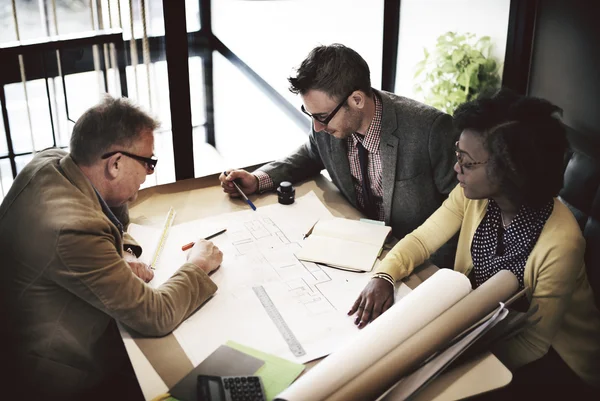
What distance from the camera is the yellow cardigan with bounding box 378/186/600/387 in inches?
66.7

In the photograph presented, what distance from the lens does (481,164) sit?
179cm

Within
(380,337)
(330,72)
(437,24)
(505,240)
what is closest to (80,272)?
(380,337)

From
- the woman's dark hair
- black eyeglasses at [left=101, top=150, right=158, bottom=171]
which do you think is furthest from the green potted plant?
black eyeglasses at [left=101, top=150, right=158, bottom=171]

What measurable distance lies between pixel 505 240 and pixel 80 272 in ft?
3.95

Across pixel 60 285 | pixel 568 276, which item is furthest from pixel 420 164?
pixel 60 285

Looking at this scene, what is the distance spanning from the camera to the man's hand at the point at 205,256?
1.82 meters

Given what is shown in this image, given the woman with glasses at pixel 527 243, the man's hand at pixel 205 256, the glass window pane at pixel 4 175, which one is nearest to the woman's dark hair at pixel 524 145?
the woman with glasses at pixel 527 243

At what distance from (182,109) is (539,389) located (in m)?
1.88

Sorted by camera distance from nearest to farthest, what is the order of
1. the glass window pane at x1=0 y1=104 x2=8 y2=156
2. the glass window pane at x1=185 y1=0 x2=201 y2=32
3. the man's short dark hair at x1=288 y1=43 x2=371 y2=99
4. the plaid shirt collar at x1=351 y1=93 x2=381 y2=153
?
1. the man's short dark hair at x1=288 y1=43 x2=371 y2=99
2. the plaid shirt collar at x1=351 y1=93 x2=381 y2=153
3. the glass window pane at x1=0 y1=104 x2=8 y2=156
4. the glass window pane at x1=185 y1=0 x2=201 y2=32

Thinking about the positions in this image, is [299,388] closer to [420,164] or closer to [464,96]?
[420,164]

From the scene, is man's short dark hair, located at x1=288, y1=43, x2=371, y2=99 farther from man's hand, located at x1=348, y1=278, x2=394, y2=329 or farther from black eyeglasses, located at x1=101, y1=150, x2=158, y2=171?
man's hand, located at x1=348, y1=278, x2=394, y2=329

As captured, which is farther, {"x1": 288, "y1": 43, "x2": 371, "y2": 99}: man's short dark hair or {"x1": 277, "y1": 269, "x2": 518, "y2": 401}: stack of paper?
{"x1": 288, "y1": 43, "x2": 371, "y2": 99}: man's short dark hair

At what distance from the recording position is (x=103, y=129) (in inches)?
65.6

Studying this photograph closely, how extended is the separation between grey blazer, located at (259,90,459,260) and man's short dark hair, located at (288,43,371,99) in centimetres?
17
